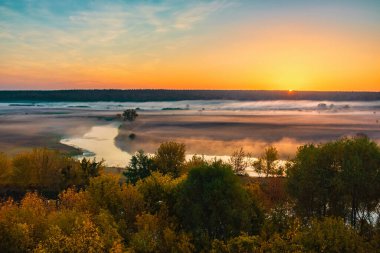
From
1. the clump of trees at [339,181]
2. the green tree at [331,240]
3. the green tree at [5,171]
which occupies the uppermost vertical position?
the clump of trees at [339,181]

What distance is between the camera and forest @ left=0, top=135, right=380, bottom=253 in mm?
41000

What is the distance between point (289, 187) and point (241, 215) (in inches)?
474

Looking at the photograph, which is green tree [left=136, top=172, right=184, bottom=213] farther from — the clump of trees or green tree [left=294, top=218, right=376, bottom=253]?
green tree [left=294, top=218, right=376, bottom=253]

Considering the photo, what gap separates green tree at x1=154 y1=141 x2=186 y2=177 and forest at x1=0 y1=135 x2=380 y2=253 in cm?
2909

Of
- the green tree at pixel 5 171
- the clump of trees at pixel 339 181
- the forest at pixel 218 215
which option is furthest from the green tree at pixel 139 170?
the clump of trees at pixel 339 181

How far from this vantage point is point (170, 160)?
9031cm

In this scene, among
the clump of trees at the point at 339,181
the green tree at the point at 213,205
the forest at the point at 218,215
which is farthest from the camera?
the clump of trees at the point at 339,181

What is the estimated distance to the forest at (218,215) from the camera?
4100 centimetres

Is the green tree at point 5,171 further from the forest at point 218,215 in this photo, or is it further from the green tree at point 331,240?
the green tree at point 331,240

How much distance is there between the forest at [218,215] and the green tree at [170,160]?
29.1m

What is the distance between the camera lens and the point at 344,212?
51719 millimetres

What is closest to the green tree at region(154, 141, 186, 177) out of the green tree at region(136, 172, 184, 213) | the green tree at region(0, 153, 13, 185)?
the green tree at region(136, 172, 184, 213)

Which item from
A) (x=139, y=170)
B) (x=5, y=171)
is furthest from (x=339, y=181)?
(x=5, y=171)

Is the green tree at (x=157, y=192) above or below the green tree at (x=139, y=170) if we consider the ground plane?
above
